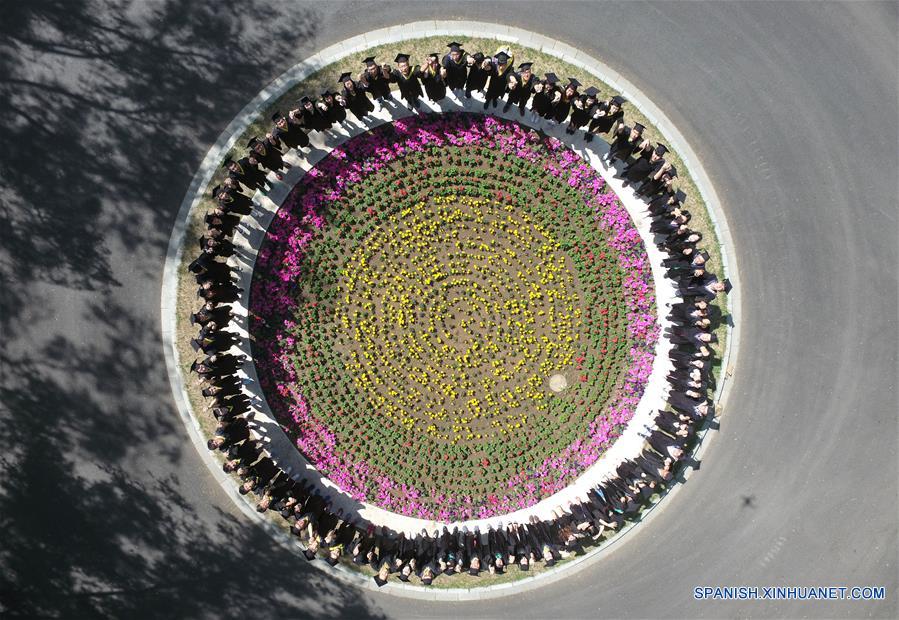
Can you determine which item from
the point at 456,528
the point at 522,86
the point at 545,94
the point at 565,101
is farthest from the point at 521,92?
the point at 456,528

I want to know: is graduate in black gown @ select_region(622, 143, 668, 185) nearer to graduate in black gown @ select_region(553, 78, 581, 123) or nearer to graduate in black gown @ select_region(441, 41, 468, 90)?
graduate in black gown @ select_region(553, 78, 581, 123)

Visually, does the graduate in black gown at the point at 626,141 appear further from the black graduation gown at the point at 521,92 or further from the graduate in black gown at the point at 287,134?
the graduate in black gown at the point at 287,134

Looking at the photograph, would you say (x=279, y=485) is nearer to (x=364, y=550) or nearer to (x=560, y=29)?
(x=364, y=550)

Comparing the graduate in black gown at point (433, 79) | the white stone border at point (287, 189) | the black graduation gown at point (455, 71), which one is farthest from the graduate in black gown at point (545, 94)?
the graduate in black gown at point (433, 79)

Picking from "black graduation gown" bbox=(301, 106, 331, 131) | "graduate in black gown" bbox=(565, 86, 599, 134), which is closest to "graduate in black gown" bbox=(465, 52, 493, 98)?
"graduate in black gown" bbox=(565, 86, 599, 134)

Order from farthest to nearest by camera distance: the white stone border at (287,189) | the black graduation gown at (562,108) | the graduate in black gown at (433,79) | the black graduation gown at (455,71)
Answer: the white stone border at (287,189) < the black graduation gown at (562,108) < the graduate in black gown at (433,79) < the black graduation gown at (455,71)
